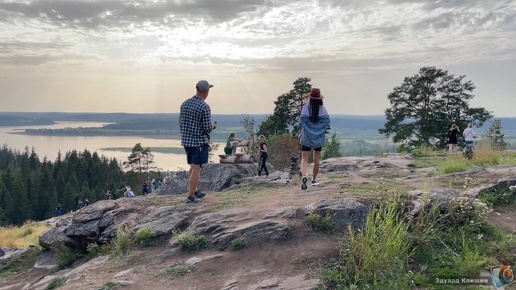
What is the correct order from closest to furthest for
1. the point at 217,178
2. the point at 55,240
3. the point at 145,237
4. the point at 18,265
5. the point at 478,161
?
the point at 145,237
the point at 55,240
the point at 18,265
the point at 478,161
the point at 217,178

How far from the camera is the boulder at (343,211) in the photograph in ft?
18.0

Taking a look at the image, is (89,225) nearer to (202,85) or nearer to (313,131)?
(202,85)

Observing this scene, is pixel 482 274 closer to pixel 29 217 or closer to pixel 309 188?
Result: pixel 309 188

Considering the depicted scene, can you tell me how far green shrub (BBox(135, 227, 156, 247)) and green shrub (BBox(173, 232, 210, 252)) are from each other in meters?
0.63

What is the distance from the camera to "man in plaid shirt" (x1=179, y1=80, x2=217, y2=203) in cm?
720

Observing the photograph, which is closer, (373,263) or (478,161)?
(373,263)

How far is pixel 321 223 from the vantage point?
17.9 feet

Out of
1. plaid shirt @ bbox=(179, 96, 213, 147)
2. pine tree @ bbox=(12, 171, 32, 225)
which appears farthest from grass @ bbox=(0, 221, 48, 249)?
pine tree @ bbox=(12, 171, 32, 225)

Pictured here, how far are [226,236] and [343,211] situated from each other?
1.71 metres

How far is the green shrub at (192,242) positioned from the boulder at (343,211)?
155 cm

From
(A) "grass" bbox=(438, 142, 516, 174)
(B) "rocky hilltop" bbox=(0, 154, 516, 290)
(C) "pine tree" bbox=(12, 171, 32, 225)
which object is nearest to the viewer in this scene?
(B) "rocky hilltop" bbox=(0, 154, 516, 290)

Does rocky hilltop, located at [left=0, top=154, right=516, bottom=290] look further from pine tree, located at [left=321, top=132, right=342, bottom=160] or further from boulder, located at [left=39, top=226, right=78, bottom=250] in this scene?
pine tree, located at [left=321, top=132, right=342, bottom=160]

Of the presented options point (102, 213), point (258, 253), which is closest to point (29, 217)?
point (102, 213)

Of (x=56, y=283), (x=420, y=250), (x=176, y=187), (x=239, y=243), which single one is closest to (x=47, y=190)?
(x=176, y=187)
